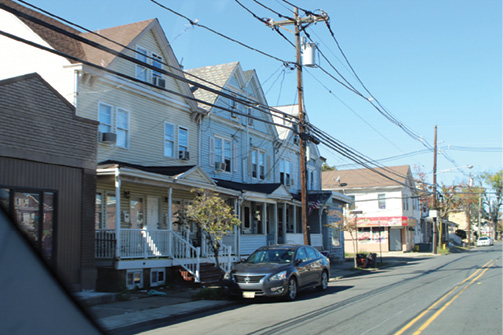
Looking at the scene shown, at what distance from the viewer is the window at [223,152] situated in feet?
77.9

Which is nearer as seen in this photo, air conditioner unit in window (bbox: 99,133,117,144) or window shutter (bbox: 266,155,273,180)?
air conditioner unit in window (bbox: 99,133,117,144)

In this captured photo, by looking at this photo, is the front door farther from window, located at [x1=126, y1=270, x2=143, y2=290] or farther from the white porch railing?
window, located at [x1=126, y1=270, x2=143, y2=290]

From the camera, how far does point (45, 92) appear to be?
1327 centimetres

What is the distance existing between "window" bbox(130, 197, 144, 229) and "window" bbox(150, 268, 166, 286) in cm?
222

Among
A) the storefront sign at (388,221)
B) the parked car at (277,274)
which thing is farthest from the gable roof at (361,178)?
the parked car at (277,274)

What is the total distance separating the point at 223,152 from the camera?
2416cm

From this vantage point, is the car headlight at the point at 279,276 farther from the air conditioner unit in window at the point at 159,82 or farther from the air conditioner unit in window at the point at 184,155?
the air conditioner unit in window at the point at 159,82

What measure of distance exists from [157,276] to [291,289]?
536 cm

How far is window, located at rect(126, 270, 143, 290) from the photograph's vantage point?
51.5 feet

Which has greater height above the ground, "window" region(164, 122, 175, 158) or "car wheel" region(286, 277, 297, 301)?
"window" region(164, 122, 175, 158)

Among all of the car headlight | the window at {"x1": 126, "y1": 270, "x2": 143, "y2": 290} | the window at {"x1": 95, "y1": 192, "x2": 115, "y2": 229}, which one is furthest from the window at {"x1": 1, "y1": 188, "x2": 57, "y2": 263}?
the car headlight

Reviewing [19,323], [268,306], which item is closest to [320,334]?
[268,306]

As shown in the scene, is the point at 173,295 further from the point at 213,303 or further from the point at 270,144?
the point at 270,144

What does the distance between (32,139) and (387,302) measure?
986cm
